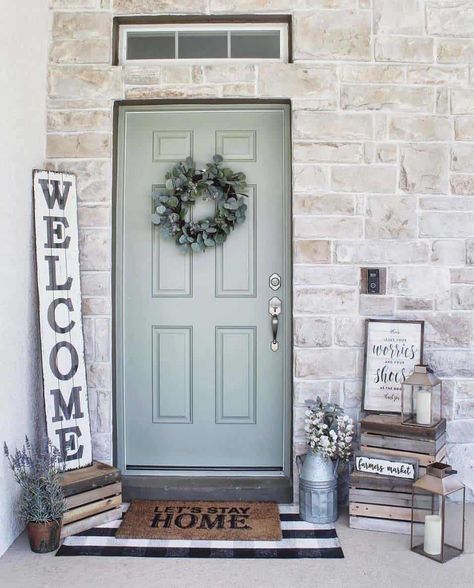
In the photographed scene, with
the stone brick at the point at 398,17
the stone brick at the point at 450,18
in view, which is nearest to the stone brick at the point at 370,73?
the stone brick at the point at 398,17

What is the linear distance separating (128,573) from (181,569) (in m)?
0.21

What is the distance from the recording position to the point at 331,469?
3.15 m

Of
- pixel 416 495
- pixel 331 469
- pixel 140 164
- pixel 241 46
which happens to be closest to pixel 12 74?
pixel 140 164

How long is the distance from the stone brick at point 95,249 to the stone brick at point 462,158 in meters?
1.87

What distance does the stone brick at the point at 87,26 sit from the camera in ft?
11.1

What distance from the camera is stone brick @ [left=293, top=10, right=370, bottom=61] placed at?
3375 millimetres

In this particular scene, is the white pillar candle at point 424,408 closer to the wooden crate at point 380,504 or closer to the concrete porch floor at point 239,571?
the wooden crate at point 380,504

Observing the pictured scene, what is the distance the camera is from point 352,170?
337 centimetres

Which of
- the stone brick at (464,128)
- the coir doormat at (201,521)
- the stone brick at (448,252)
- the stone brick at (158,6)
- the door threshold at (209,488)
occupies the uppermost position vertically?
the stone brick at (158,6)

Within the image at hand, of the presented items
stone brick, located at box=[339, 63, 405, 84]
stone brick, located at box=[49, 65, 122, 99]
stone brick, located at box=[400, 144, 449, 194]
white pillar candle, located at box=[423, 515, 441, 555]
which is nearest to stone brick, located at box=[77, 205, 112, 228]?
stone brick, located at box=[49, 65, 122, 99]

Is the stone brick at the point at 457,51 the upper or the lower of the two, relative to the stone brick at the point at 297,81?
upper

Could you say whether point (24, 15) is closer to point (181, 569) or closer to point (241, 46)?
point (241, 46)

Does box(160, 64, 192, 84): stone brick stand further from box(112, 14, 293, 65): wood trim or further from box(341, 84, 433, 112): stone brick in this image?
box(341, 84, 433, 112): stone brick

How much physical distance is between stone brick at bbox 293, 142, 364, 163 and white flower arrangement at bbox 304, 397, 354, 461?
1253 mm
